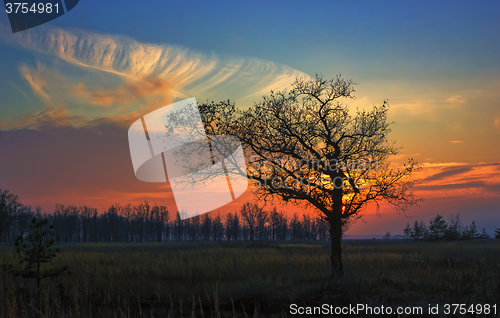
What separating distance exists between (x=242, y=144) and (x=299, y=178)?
3.10m

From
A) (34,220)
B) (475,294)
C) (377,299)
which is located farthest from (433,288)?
(34,220)

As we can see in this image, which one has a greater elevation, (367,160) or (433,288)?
(367,160)

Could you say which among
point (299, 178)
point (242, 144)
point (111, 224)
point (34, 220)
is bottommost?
point (111, 224)

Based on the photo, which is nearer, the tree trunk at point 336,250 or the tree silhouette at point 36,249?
the tree silhouette at point 36,249

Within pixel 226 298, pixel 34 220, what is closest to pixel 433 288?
pixel 226 298

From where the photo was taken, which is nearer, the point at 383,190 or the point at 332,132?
the point at 383,190

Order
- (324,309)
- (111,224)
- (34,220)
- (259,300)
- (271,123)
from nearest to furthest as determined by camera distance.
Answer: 1. (324,309)
2. (259,300)
3. (34,220)
4. (271,123)
5. (111,224)

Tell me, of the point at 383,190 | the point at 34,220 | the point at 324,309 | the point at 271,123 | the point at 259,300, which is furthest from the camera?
the point at 271,123

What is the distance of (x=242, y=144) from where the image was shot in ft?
54.1

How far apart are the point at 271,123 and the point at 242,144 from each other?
1682mm

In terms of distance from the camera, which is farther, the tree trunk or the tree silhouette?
the tree trunk

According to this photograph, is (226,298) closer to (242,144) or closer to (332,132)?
(242,144)

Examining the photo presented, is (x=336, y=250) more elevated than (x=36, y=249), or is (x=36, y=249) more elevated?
(x=36, y=249)

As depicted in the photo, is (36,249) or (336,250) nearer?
(36,249)
